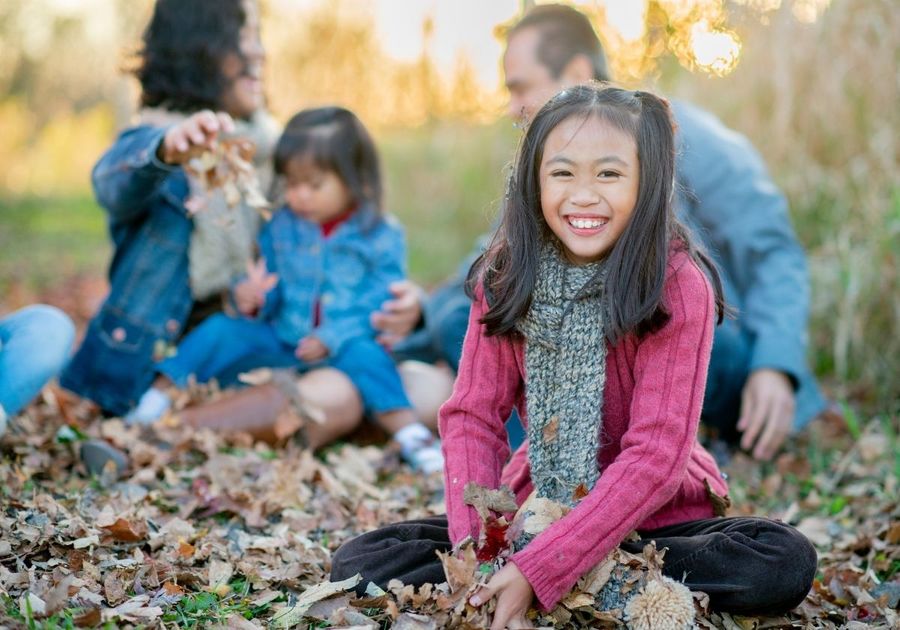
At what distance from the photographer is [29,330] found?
3.22 metres

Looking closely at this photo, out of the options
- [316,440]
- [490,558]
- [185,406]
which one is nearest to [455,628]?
[490,558]

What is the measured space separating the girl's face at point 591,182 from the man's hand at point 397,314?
193cm

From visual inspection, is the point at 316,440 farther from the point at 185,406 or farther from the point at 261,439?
the point at 185,406

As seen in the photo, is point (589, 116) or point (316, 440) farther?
point (316, 440)

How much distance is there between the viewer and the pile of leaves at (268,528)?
2.14 meters

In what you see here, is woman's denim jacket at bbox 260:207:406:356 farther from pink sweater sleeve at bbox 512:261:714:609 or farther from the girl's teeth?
pink sweater sleeve at bbox 512:261:714:609

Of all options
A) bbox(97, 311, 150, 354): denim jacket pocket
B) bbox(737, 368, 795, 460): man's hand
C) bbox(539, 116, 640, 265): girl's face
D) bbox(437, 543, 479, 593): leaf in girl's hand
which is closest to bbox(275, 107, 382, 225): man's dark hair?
bbox(97, 311, 150, 354): denim jacket pocket

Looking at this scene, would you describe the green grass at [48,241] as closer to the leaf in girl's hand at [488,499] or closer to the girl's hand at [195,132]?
the girl's hand at [195,132]

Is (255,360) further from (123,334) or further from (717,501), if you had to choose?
(717,501)

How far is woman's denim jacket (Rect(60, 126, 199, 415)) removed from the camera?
4004 mm

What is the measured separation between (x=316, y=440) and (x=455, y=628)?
1907 mm

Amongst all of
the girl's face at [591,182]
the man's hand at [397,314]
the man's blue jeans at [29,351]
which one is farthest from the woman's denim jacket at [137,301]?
the girl's face at [591,182]

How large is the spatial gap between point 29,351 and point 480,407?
1663 millimetres

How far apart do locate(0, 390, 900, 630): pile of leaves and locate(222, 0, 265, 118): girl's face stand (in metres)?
1.46
